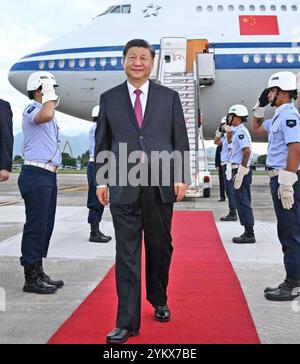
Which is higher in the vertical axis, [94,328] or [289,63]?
[289,63]

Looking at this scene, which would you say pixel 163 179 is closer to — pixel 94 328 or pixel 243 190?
pixel 94 328

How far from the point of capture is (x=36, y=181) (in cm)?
422

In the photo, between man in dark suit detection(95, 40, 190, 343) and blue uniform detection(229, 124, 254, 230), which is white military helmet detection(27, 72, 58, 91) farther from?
blue uniform detection(229, 124, 254, 230)

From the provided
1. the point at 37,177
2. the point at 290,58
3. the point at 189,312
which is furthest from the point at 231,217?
the point at 290,58

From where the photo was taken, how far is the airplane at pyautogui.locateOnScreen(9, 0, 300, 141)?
15883 millimetres

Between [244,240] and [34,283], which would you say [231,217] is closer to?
[244,240]

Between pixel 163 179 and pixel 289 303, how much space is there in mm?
1522

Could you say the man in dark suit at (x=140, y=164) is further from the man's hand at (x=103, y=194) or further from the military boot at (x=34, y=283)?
the military boot at (x=34, y=283)

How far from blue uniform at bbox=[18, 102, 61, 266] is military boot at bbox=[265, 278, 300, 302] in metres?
1.94

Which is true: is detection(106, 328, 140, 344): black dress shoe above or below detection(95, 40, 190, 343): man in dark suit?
below

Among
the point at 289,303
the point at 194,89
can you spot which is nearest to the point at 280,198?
the point at 289,303

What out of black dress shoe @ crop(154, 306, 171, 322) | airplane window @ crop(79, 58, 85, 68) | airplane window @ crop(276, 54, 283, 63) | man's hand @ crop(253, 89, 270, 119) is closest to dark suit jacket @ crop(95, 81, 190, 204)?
black dress shoe @ crop(154, 306, 171, 322)

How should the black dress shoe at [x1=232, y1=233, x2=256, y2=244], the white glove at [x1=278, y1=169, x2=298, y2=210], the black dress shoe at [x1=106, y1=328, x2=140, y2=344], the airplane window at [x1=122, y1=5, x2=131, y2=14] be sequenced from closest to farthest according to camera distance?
the black dress shoe at [x1=106, y1=328, x2=140, y2=344] < the white glove at [x1=278, y1=169, x2=298, y2=210] < the black dress shoe at [x1=232, y1=233, x2=256, y2=244] < the airplane window at [x1=122, y1=5, x2=131, y2=14]

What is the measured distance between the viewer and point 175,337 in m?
3.06
